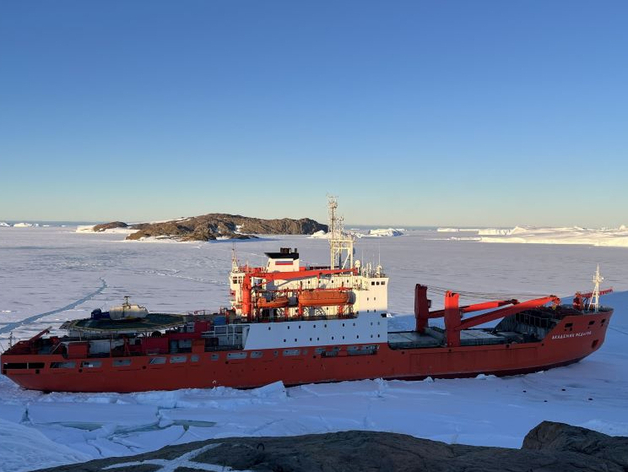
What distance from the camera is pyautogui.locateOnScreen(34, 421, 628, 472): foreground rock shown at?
509 centimetres

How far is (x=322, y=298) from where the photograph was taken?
1614cm

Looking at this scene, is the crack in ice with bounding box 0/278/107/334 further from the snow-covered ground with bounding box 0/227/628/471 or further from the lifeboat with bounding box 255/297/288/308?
the lifeboat with bounding box 255/297/288/308

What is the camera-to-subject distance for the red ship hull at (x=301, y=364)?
14.4 m

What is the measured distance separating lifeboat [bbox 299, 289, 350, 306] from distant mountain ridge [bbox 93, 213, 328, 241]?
256 ft

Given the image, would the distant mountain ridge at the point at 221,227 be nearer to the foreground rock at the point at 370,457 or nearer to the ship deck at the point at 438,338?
the ship deck at the point at 438,338

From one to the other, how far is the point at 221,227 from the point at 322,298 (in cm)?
9861

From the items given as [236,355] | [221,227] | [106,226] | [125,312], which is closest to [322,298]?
[236,355]

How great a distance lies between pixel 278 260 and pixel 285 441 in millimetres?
12293

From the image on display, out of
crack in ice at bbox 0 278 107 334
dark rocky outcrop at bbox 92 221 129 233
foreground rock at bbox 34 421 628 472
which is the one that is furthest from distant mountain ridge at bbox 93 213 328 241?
foreground rock at bbox 34 421 628 472

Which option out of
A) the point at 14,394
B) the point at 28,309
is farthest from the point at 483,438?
the point at 28,309

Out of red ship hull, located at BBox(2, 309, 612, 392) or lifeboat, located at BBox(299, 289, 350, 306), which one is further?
lifeboat, located at BBox(299, 289, 350, 306)

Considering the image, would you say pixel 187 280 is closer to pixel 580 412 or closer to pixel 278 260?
pixel 278 260

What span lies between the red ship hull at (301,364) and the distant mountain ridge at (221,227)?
7844cm

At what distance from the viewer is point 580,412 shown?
42.3 feet
